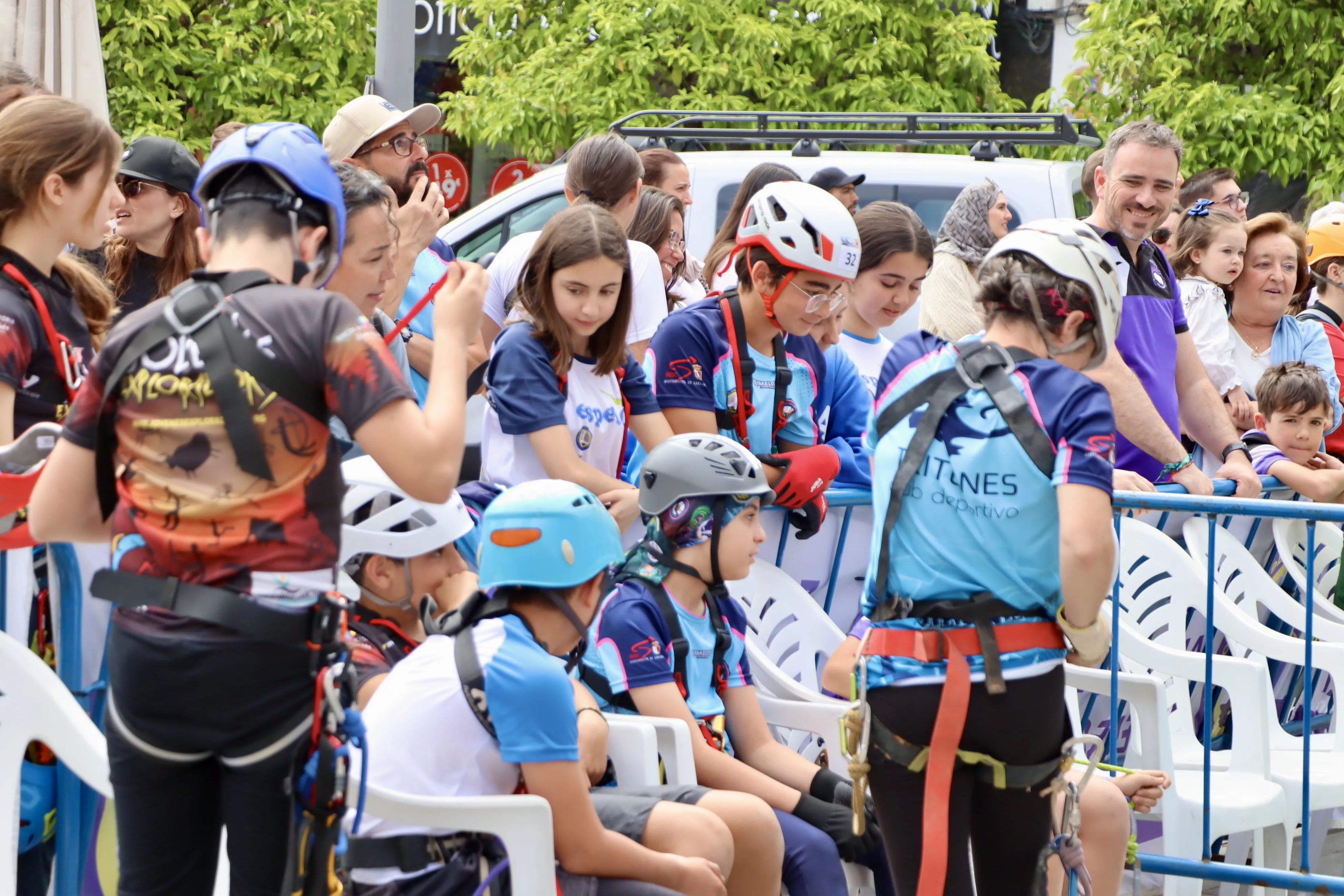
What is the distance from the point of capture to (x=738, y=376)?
498cm

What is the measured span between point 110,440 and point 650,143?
7.78m

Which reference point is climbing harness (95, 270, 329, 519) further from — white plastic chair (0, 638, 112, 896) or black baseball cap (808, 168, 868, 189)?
black baseball cap (808, 168, 868, 189)

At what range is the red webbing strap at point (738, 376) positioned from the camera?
4.96 meters

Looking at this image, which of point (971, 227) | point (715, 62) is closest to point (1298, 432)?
point (971, 227)

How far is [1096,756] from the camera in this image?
146 inches

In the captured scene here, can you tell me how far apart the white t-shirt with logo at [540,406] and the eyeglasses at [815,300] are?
563 millimetres

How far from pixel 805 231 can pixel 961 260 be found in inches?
50.3

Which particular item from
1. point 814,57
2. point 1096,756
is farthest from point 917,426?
point 814,57

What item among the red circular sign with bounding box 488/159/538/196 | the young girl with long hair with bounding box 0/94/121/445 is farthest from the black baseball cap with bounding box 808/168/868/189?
the red circular sign with bounding box 488/159/538/196

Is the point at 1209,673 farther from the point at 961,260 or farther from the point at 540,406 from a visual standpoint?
the point at 540,406

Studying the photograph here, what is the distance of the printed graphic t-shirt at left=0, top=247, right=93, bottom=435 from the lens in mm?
3482

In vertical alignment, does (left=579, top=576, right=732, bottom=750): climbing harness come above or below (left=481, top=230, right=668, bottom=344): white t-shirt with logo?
below

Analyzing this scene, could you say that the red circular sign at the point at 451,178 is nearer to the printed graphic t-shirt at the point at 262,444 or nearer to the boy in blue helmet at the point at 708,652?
the boy in blue helmet at the point at 708,652

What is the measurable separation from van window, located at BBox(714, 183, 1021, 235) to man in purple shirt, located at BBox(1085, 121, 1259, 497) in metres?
2.57
